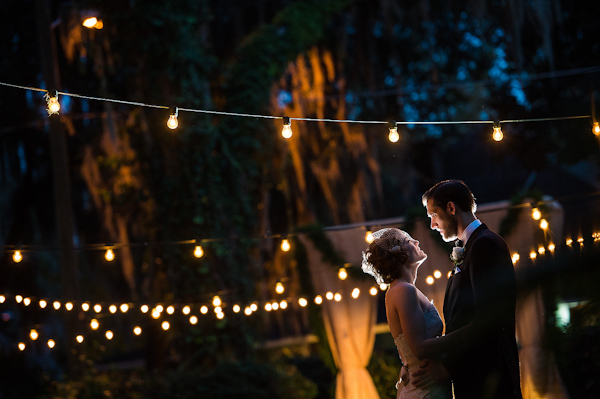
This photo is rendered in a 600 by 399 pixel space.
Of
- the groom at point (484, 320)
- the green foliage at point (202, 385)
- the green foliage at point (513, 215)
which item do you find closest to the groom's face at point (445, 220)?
the groom at point (484, 320)

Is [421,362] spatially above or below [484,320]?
below

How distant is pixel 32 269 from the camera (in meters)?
12.2

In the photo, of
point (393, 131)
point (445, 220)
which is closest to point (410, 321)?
point (445, 220)

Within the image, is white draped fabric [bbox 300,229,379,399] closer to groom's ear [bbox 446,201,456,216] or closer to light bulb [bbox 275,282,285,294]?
light bulb [bbox 275,282,285,294]

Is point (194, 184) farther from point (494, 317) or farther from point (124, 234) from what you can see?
point (494, 317)

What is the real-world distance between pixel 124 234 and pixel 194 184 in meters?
2.70

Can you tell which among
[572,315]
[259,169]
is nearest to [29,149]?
[259,169]

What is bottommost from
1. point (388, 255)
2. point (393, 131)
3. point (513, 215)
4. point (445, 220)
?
point (388, 255)

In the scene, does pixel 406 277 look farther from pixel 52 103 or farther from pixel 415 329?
pixel 52 103

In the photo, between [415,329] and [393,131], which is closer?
[415,329]

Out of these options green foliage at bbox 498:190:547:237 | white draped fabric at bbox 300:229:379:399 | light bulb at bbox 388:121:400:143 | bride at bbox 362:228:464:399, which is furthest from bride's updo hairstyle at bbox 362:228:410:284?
white draped fabric at bbox 300:229:379:399

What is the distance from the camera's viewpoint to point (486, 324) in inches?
110

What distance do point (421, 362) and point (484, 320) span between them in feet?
1.22

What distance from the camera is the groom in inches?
111
